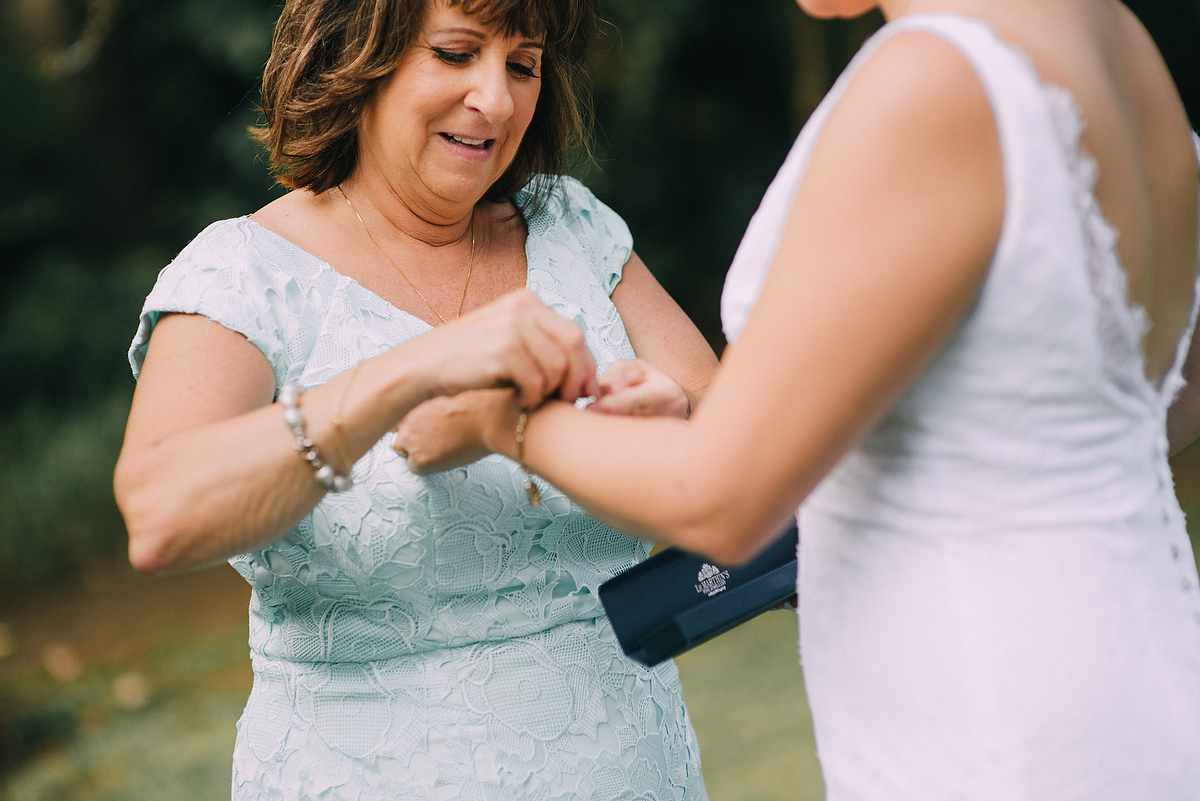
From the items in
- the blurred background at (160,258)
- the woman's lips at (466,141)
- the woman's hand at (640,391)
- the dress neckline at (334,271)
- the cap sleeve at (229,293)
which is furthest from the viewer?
the blurred background at (160,258)

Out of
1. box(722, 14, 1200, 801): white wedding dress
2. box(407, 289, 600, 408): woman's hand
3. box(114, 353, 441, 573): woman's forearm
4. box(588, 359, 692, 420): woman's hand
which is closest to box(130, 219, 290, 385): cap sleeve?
box(114, 353, 441, 573): woman's forearm

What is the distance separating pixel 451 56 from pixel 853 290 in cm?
107

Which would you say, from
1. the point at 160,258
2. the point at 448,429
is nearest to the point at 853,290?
the point at 448,429

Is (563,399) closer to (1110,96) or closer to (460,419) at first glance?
(460,419)

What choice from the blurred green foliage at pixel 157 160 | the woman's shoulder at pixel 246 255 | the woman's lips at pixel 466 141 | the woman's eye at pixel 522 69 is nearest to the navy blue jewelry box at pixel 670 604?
the woman's shoulder at pixel 246 255

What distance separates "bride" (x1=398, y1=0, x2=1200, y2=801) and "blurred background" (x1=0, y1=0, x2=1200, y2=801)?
10.3 ft

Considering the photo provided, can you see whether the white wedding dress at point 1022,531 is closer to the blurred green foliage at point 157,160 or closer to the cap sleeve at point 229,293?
the cap sleeve at point 229,293

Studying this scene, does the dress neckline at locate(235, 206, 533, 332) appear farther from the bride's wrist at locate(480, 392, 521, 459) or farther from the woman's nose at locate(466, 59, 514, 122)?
the bride's wrist at locate(480, 392, 521, 459)

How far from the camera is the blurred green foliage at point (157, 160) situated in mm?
7348

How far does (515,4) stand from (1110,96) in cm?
101

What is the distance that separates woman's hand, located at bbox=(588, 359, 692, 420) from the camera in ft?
4.52

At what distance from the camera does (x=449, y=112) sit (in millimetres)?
1844

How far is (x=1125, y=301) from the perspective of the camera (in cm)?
107

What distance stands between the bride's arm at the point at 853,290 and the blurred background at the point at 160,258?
338cm
